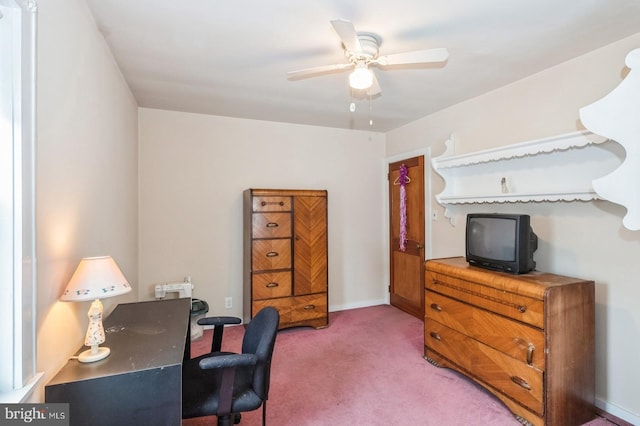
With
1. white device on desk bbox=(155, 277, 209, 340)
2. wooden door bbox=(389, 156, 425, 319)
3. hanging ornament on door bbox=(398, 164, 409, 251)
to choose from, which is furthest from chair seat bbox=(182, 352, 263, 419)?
hanging ornament on door bbox=(398, 164, 409, 251)

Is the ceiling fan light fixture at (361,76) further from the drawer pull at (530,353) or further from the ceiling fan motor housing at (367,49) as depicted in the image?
the drawer pull at (530,353)

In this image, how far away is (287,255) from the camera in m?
3.58

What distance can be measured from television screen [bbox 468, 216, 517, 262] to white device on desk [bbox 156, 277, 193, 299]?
282 cm

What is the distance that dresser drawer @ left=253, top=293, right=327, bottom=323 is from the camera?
11.6 ft

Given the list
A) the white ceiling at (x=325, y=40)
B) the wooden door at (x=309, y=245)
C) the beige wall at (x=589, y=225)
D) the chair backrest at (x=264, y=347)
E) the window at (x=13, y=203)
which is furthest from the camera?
the wooden door at (x=309, y=245)

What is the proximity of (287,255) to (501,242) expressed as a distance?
2.09 metres

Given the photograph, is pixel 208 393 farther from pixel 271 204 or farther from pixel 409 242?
pixel 409 242

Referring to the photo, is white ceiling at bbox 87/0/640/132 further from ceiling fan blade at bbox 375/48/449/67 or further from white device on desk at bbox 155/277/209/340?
white device on desk at bbox 155/277/209/340

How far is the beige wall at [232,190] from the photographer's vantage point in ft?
11.5

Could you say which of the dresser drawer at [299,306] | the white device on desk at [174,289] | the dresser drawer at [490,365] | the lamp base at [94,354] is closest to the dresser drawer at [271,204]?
the dresser drawer at [299,306]

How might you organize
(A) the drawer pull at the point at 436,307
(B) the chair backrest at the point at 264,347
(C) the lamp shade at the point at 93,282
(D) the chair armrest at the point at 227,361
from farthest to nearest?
(A) the drawer pull at the point at 436,307, (B) the chair backrest at the point at 264,347, (D) the chair armrest at the point at 227,361, (C) the lamp shade at the point at 93,282

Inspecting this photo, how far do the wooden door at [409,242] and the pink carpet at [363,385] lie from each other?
54 centimetres

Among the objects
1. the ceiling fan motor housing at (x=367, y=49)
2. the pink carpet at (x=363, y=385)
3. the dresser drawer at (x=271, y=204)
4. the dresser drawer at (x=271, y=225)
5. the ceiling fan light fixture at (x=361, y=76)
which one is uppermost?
the ceiling fan motor housing at (x=367, y=49)

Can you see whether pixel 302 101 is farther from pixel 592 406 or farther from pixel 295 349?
pixel 592 406
